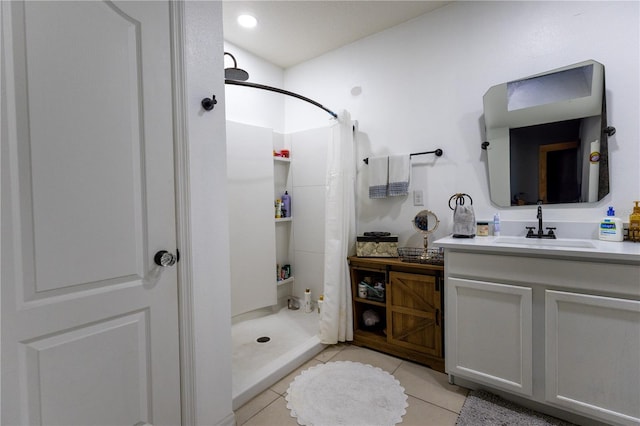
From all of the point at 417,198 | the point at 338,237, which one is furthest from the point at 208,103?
the point at 417,198

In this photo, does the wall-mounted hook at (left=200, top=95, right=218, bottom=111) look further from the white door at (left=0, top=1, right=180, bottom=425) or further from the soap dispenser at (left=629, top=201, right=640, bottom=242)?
the soap dispenser at (left=629, top=201, right=640, bottom=242)

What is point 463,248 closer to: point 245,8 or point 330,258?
point 330,258

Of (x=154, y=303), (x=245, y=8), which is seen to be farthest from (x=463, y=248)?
(x=245, y=8)

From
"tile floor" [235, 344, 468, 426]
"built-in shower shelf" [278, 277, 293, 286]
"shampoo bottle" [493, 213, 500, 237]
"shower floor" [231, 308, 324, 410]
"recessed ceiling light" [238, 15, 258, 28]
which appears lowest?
"tile floor" [235, 344, 468, 426]

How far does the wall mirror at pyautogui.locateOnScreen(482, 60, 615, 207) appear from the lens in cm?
175

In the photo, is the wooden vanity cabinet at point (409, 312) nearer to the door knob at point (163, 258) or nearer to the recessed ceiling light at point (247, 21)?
the door knob at point (163, 258)

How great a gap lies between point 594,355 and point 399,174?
5.13 ft

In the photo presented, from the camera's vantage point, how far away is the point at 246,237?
2.71 metres

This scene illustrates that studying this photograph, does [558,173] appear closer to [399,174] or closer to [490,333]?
[399,174]

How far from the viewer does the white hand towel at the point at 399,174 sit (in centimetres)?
236

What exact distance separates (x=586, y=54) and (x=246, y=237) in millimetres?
2794

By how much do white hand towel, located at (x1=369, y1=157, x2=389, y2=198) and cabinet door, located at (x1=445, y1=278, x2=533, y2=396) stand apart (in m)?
0.97

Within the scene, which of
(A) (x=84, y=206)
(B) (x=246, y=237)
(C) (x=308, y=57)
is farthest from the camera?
(C) (x=308, y=57)

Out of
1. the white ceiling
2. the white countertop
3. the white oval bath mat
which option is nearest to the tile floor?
the white oval bath mat
